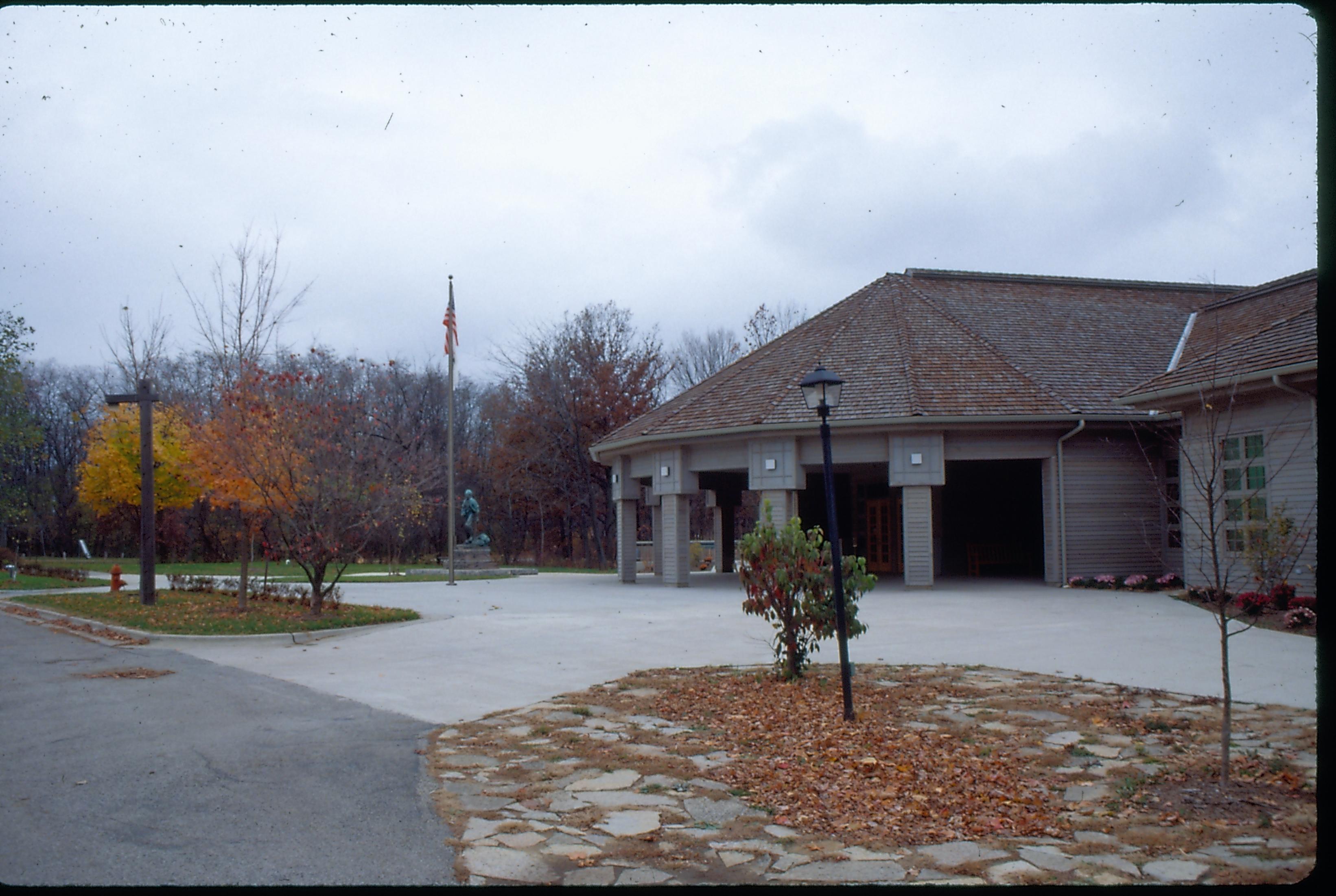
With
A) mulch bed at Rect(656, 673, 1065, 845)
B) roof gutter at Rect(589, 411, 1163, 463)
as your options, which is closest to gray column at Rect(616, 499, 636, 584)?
roof gutter at Rect(589, 411, 1163, 463)

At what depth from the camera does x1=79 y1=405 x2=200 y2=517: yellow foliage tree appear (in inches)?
1000

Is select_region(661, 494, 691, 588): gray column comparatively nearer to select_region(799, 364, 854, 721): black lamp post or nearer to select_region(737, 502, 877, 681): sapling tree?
select_region(737, 502, 877, 681): sapling tree

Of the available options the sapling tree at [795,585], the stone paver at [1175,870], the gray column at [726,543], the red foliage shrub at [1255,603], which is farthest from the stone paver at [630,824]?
the gray column at [726,543]

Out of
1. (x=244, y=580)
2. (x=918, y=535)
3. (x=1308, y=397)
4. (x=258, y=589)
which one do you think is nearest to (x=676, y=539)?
(x=918, y=535)

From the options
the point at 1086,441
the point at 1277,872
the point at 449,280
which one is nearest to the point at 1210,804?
the point at 1277,872

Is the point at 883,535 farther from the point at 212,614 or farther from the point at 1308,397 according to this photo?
the point at 212,614

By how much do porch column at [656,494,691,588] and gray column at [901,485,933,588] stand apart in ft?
18.3

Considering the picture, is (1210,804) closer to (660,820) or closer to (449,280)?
(660,820)

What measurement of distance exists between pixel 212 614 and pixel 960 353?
56.1 ft

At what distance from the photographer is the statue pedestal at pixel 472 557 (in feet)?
110

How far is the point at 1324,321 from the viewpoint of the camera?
4.21m

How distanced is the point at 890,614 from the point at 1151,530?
8.96 meters

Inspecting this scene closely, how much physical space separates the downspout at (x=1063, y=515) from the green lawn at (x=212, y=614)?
44.7ft

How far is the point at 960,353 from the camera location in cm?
2288
